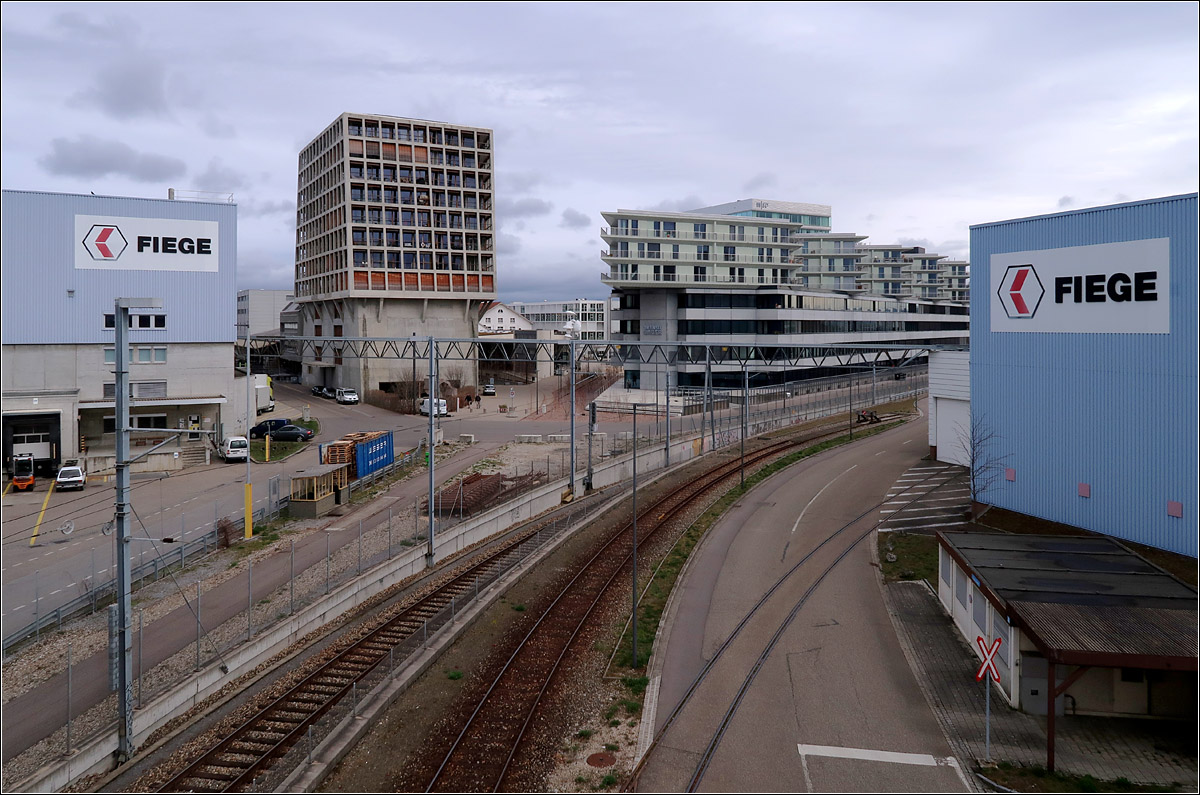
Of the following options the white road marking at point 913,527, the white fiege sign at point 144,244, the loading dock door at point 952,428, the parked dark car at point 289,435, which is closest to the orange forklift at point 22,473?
the white fiege sign at point 144,244

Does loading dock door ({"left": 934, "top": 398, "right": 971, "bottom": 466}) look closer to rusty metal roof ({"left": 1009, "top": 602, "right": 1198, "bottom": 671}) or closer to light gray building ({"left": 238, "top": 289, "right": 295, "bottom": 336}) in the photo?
rusty metal roof ({"left": 1009, "top": 602, "right": 1198, "bottom": 671})

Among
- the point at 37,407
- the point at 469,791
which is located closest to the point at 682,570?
the point at 469,791

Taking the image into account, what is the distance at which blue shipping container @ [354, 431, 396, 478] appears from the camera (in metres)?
35.4

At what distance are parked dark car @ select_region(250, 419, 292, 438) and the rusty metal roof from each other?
4306 cm

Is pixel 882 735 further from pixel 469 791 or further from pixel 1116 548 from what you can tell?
pixel 1116 548

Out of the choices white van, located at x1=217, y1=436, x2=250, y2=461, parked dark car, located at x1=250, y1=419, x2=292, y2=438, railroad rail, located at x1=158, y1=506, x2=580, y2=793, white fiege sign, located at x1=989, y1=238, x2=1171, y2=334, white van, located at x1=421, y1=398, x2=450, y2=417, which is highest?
white fiege sign, located at x1=989, y1=238, x2=1171, y2=334

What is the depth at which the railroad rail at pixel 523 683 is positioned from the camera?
45.2ft

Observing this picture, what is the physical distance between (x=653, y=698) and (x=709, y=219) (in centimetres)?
6123

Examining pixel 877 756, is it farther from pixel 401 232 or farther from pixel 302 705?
pixel 401 232

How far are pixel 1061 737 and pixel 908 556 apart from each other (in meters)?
10.9

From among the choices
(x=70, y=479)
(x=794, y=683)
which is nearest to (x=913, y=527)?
(x=794, y=683)

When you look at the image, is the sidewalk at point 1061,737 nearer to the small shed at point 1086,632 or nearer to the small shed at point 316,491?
the small shed at point 1086,632

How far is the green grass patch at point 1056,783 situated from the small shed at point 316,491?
2615 cm

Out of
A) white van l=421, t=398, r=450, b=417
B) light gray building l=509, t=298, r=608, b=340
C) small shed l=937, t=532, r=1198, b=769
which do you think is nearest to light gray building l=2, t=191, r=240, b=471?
white van l=421, t=398, r=450, b=417
